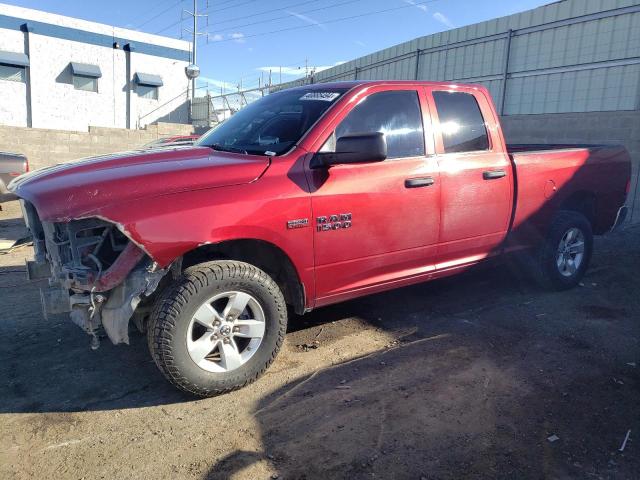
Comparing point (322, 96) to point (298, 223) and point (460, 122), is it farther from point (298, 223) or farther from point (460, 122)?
point (460, 122)

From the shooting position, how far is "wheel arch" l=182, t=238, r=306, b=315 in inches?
129

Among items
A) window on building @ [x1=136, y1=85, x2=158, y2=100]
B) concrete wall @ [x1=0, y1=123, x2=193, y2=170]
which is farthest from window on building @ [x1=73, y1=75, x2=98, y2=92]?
concrete wall @ [x1=0, y1=123, x2=193, y2=170]

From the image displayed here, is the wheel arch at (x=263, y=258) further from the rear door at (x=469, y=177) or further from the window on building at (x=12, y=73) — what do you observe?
the window on building at (x=12, y=73)

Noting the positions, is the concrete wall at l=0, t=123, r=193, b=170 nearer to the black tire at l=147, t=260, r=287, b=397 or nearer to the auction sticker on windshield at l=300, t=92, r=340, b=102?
the auction sticker on windshield at l=300, t=92, r=340, b=102

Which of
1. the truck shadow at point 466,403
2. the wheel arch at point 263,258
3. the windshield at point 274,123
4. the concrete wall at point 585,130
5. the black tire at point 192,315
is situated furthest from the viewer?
the concrete wall at point 585,130

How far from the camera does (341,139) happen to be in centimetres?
332

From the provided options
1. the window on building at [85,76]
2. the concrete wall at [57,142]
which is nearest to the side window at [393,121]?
the concrete wall at [57,142]

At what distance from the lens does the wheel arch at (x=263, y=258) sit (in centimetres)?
328

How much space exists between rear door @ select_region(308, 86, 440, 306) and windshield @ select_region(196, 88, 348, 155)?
237mm

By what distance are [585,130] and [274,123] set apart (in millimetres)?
7283

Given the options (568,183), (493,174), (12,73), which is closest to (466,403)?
(493,174)

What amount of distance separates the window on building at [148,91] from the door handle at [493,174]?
2687 cm

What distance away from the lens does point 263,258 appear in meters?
3.51

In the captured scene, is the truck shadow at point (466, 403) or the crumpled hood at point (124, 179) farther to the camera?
the crumpled hood at point (124, 179)
